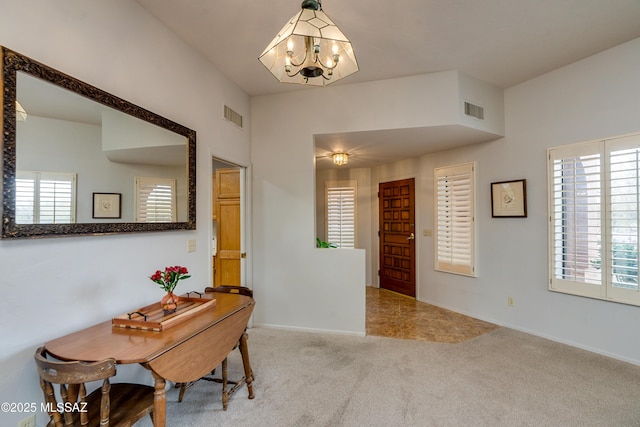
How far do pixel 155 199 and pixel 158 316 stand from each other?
89 cm

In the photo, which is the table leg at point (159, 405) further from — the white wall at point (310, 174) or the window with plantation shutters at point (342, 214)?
the window with plantation shutters at point (342, 214)

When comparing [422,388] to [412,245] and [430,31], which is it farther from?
[430,31]

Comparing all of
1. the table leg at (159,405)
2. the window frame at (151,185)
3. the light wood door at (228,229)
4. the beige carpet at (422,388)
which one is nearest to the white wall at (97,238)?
the window frame at (151,185)

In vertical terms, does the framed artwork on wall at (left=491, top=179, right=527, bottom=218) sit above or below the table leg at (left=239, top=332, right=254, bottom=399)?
above

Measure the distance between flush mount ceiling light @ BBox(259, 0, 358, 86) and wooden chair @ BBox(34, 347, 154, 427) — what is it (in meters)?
1.68

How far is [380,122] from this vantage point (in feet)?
10.9

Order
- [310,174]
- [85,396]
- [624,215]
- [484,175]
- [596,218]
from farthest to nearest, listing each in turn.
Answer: [484,175], [310,174], [596,218], [624,215], [85,396]

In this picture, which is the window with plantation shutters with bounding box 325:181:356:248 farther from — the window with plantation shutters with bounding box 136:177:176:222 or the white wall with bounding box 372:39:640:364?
the window with plantation shutters with bounding box 136:177:176:222

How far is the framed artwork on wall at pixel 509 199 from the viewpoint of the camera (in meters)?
3.43

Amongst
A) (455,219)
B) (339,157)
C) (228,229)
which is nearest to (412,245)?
(455,219)

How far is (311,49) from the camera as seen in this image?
155 cm

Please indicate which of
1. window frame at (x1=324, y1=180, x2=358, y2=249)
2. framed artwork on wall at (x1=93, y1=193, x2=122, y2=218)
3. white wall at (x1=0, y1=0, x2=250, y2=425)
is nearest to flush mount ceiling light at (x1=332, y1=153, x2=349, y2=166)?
window frame at (x1=324, y1=180, x2=358, y2=249)

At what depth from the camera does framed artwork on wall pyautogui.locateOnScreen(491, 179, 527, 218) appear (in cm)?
343

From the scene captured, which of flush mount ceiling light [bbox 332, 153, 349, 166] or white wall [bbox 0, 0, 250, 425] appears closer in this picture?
white wall [bbox 0, 0, 250, 425]
